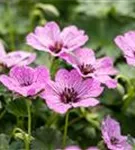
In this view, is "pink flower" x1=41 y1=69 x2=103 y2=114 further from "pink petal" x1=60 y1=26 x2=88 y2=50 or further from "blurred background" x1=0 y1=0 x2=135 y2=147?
"blurred background" x1=0 y1=0 x2=135 y2=147

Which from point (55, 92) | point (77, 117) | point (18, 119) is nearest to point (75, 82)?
point (55, 92)

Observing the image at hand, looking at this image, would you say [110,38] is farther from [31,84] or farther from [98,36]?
[31,84]

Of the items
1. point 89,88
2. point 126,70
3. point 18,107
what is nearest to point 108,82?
point 89,88

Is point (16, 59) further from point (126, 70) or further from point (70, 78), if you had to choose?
point (126, 70)

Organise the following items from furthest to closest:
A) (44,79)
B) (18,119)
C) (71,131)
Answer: (71,131), (18,119), (44,79)

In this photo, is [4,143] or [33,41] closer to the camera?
[4,143]

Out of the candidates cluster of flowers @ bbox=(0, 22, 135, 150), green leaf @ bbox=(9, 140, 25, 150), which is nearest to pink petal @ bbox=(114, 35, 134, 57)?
cluster of flowers @ bbox=(0, 22, 135, 150)

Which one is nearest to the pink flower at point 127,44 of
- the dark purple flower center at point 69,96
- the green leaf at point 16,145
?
the dark purple flower center at point 69,96
